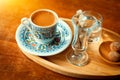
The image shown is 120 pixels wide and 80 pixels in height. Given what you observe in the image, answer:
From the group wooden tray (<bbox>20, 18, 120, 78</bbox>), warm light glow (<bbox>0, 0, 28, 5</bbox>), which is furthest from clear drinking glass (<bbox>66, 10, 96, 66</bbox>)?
warm light glow (<bbox>0, 0, 28, 5</bbox>)

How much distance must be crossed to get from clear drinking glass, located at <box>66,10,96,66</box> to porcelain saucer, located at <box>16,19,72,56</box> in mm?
36

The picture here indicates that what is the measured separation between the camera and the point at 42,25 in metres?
0.76

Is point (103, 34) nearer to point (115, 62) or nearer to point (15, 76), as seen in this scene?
point (115, 62)

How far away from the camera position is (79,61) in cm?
77

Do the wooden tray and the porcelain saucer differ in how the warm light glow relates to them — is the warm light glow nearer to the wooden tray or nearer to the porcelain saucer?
the porcelain saucer

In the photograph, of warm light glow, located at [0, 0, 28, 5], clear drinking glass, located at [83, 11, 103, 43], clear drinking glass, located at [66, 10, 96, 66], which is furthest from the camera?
warm light glow, located at [0, 0, 28, 5]

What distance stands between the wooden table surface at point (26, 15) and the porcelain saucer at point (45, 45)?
0.11 feet

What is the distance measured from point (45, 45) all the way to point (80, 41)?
119 mm

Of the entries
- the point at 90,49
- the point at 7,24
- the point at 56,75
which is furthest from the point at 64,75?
the point at 7,24

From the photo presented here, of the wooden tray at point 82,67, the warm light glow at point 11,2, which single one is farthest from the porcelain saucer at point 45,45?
the warm light glow at point 11,2

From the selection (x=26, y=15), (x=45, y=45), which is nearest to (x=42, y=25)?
(x=45, y=45)

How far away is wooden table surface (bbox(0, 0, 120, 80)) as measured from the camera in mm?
734

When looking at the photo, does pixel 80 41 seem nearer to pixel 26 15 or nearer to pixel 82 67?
pixel 82 67

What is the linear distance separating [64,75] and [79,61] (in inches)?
2.8
